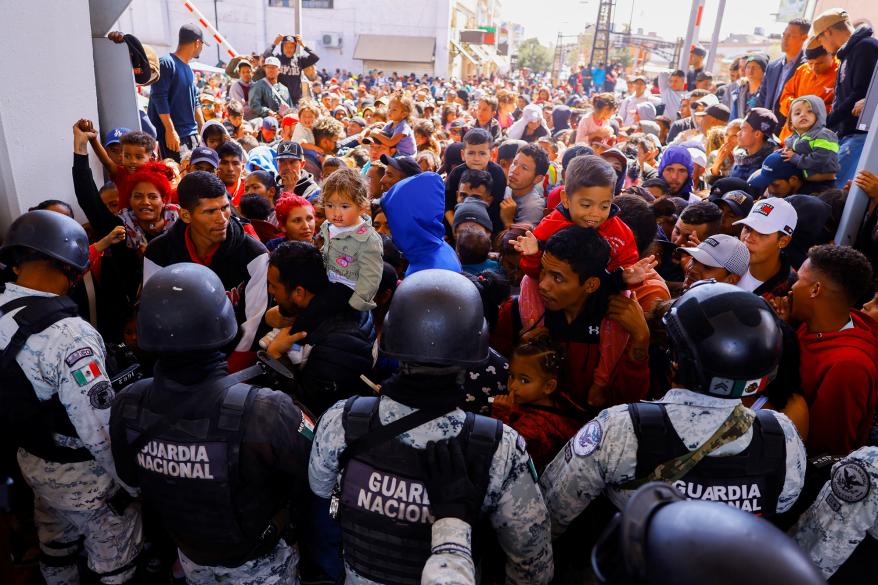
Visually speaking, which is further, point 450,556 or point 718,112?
point 718,112

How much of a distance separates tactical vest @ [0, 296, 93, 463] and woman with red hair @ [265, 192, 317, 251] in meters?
1.71

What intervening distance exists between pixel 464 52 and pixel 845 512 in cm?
4155

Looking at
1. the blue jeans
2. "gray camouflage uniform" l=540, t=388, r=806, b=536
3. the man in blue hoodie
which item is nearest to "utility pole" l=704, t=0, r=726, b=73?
the man in blue hoodie

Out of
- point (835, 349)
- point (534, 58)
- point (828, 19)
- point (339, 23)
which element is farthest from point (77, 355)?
point (534, 58)

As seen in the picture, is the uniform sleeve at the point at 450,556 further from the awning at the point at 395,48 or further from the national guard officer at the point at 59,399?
the awning at the point at 395,48

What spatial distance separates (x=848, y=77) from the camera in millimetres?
5449

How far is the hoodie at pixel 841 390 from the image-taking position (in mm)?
2178

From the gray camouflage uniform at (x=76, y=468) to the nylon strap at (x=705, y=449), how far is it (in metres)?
2.09

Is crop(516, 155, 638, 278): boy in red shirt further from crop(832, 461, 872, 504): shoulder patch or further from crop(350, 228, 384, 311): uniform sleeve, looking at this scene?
crop(832, 461, 872, 504): shoulder patch

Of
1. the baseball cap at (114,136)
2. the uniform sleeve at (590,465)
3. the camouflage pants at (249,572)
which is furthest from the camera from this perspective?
the baseball cap at (114,136)

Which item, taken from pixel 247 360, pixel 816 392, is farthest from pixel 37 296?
pixel 816 392

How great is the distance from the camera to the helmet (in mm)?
726

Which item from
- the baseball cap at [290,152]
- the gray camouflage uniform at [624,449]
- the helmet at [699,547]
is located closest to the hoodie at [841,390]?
the gray camouflage uniform at [624,449]

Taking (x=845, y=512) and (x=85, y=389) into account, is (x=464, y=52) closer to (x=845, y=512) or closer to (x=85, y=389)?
(x=85, y=389)
